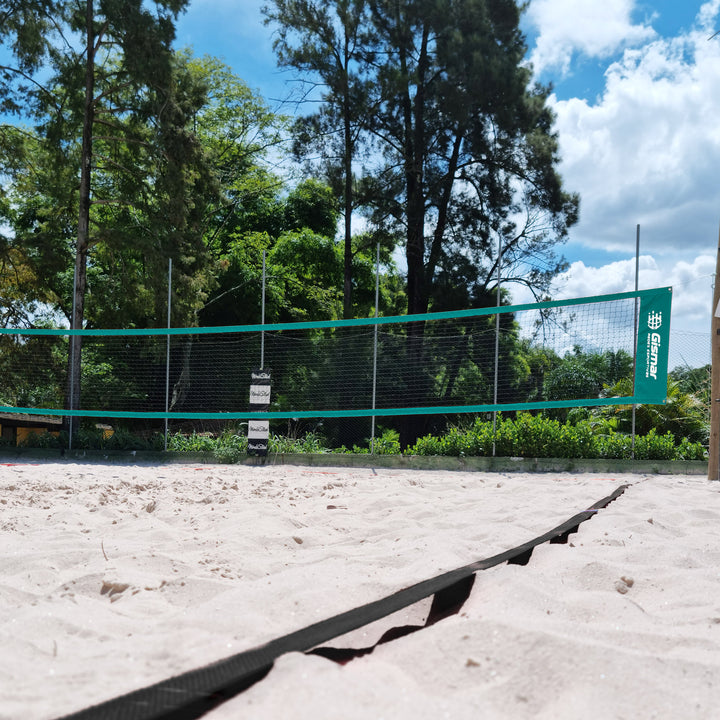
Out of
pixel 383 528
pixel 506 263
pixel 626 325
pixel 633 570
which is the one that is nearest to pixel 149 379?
pixel 506 263

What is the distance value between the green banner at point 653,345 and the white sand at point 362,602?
9.04 feet

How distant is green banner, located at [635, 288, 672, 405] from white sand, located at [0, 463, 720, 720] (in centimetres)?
276

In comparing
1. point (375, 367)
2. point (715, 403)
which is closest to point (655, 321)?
point (715, 403)

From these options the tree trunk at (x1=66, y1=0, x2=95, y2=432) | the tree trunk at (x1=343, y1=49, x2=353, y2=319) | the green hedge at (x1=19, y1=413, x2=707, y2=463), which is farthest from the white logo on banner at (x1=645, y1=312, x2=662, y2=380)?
the tree trunk at (x1=66, y1=0, x2=95, y2=432)

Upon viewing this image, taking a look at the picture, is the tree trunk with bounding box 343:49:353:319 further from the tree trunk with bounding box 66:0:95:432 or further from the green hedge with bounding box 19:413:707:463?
the tree trunk with bounding box 66:0:95:432

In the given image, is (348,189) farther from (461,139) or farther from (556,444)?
(556,444)

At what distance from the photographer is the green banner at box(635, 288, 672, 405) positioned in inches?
243

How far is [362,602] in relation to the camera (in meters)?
1.72

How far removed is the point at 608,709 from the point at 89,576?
1.52m

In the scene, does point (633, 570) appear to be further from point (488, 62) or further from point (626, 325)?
point (488, 62)

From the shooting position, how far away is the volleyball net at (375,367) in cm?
654

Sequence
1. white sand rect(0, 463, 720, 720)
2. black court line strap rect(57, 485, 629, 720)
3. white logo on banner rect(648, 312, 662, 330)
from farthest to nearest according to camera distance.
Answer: white logo on banner rect(648, 312, 662, 330), white sand rect(0, 463, 720, 720), black court line strap rect(57, 485, 629, 720)

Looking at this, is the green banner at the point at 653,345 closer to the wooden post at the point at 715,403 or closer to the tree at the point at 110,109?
the wooden post at the point at 715,403

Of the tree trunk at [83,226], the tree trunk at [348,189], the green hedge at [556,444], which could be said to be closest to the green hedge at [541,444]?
the green hedge at [556,444]
